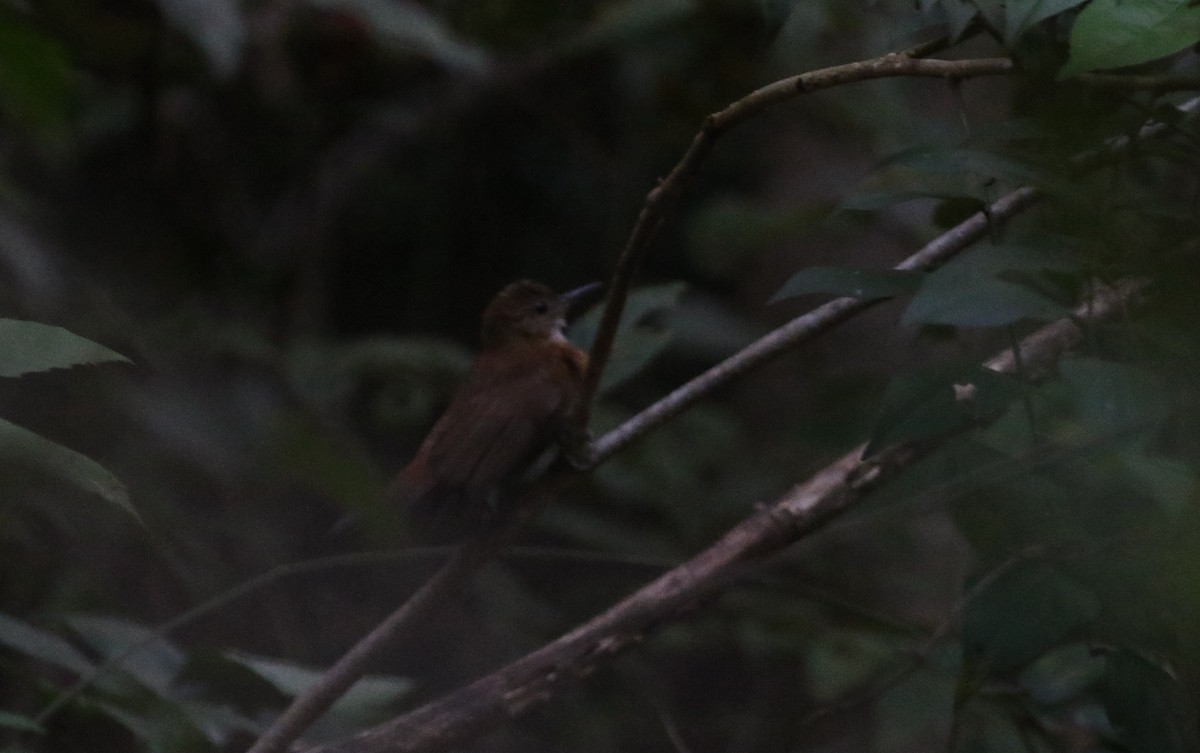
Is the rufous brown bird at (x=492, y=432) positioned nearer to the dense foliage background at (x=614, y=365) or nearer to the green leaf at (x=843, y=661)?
the dense foliage background at (x=614, y=365)

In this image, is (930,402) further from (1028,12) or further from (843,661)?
(843,661)

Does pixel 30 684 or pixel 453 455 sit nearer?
pixel 30 684

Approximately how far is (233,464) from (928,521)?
334 cm

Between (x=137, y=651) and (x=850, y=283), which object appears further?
(x=137, y=651)

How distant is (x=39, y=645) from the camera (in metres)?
1.96

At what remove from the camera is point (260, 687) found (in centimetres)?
233

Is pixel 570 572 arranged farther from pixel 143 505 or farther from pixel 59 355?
pixel 59 355

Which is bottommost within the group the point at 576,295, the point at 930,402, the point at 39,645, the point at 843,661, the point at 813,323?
the point at 843,661

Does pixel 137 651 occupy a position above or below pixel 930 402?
below

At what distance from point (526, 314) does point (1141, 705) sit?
218 cm

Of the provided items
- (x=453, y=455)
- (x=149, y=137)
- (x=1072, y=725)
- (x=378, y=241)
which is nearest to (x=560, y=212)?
(x=378, y=241)

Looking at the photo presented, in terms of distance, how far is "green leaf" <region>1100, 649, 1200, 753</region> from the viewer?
62.3 inches

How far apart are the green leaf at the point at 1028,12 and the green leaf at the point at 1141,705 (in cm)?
72

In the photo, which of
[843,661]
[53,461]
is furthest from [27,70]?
[843,661]
